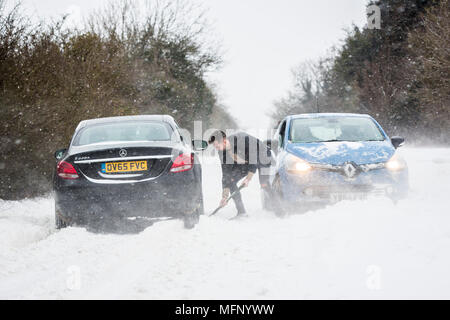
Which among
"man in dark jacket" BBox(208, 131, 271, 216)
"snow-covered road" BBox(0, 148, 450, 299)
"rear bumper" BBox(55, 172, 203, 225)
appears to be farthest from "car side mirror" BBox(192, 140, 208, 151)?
"rear bumper" BBox(55, 172, 203, 225)

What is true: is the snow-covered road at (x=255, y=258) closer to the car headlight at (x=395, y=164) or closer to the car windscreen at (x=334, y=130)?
the car headlight at (x=395, y=164)

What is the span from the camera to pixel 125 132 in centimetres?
603

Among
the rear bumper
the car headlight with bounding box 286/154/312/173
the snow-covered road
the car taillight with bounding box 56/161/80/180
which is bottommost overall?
the snow-covered road

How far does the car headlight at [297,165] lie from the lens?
6379 mm

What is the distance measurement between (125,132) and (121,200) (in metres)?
1.19

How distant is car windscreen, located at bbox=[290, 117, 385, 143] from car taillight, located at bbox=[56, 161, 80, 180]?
344 centimetres

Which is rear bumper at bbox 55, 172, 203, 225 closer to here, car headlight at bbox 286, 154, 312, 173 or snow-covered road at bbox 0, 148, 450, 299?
snow-covered road at bbox 0, 148, 450, 299

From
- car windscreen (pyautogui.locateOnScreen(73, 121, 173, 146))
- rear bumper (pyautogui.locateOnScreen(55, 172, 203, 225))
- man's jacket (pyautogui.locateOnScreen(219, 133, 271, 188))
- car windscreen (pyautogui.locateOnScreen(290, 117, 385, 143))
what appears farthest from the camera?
man's jacket (pyautogui.locateOnScreen(219, 133, 271, 188))

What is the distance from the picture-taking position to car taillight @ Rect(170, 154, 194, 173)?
17.6 ft

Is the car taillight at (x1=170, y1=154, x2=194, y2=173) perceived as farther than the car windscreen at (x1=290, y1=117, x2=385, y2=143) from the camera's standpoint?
No

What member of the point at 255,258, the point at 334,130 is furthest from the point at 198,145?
the point at 255,258

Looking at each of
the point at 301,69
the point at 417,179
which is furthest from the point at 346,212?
the point at 301,69

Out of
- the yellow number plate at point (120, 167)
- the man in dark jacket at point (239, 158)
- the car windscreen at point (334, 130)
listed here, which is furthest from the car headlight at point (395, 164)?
the yellow number plate at point (120, 167)
